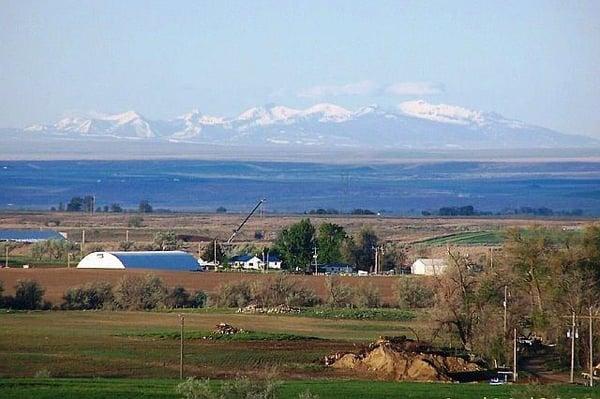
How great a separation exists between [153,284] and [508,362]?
23632 mm

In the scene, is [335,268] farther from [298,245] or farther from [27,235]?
[27,235]

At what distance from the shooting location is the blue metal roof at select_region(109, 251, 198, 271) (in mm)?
78606

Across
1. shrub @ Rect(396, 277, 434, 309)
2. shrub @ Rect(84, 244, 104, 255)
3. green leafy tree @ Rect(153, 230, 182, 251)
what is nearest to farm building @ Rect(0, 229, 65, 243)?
green leafy tree @ Rect(153, 230, 182, 251)

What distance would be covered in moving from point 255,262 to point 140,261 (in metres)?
9.48

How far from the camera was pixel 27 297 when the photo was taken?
60406 millimetres

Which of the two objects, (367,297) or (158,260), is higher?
(158,260)

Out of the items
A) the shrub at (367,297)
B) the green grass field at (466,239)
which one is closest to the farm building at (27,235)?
the green grass field at (466,239)

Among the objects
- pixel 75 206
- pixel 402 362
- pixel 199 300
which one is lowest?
pixel 402 362

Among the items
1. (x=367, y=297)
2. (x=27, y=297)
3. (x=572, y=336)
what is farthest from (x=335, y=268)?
(x=572, y=336)

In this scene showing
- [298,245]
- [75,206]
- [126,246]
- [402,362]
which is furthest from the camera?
[75,206]

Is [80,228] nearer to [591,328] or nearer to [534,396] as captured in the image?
[591,328]

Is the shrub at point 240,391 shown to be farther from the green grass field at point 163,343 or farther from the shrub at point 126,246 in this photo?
the shrub at point 126,246

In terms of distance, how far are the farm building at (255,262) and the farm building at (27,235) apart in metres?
23.1

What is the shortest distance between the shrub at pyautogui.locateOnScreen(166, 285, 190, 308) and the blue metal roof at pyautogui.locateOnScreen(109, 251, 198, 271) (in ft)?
43.0
